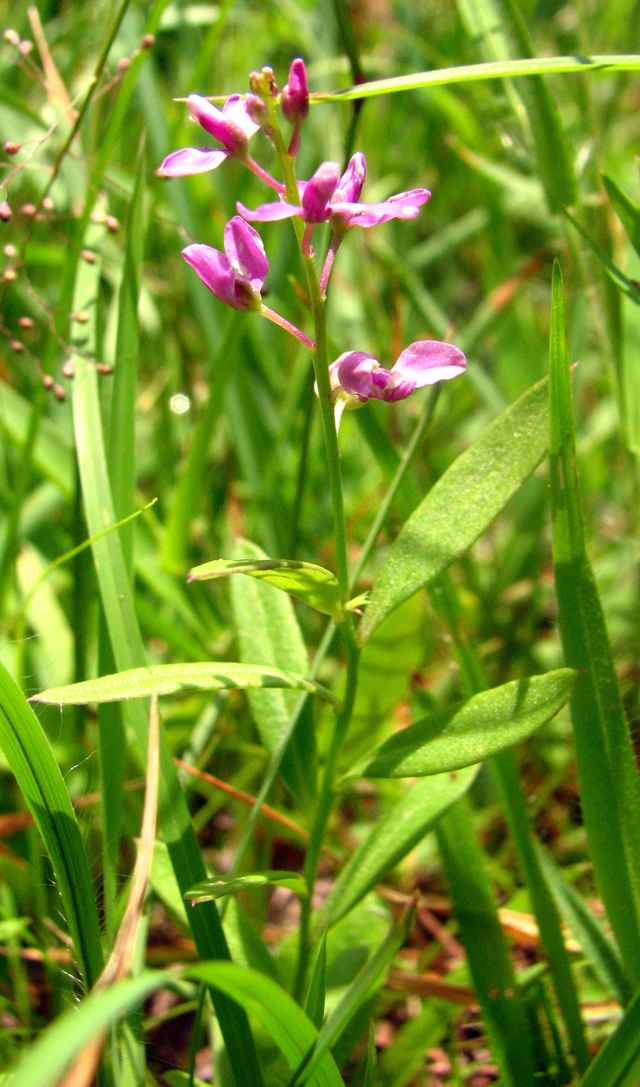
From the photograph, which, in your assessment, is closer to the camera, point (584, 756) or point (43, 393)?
point (584, 756)

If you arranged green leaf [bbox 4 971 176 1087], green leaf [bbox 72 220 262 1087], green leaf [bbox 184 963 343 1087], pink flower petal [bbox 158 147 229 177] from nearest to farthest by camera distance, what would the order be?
green leaf [bbox 4 971 176 1087], green leaf [bbox 184 963 343 1087], pink flower petal [bbox 158 147 229 177], green leaf [bbox 72 220 262 1087]

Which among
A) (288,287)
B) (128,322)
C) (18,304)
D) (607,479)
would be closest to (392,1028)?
(128,322)

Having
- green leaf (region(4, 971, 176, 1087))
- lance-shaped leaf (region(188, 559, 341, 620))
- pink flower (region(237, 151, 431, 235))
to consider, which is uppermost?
pink flower (region(237, 151, 431, 235))

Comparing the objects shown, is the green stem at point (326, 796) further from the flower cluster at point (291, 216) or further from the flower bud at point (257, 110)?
the flower bud at point (257, 110)

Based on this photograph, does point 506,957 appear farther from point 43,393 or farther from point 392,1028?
point 43,393

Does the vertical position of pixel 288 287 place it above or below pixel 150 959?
above

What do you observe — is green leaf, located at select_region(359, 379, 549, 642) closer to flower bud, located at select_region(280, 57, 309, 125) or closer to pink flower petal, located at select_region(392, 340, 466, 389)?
pink flower petal, located at select_region(392, 340, 466, 389)

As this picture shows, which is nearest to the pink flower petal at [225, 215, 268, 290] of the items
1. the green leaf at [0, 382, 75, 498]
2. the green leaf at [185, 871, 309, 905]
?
the green leaf at [185, 871, 309, 905]
